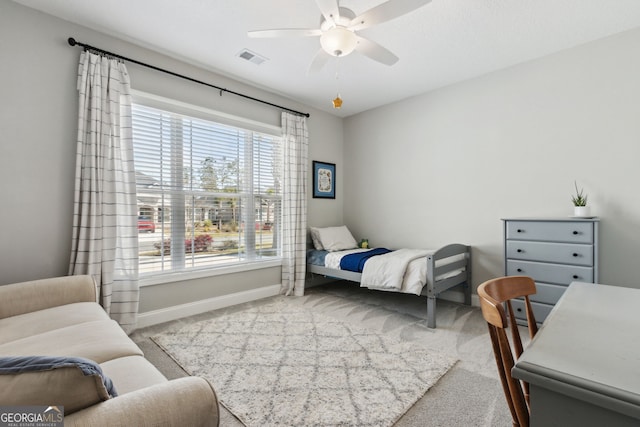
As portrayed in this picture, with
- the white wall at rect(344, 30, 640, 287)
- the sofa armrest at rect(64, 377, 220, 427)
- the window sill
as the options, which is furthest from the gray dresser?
the sofa armrest at rect(64, 377, 220, 427)

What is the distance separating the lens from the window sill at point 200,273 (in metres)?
2.86

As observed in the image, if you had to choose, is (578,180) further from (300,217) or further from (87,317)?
(87,317)

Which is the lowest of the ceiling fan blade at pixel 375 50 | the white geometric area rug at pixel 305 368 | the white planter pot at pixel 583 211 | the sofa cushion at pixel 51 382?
the white geometric area rug at pixel 305 368

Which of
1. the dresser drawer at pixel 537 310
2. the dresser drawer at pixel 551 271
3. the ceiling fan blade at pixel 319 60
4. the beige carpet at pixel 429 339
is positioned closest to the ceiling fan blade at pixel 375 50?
the ceiling fan blade at pixel 319 60

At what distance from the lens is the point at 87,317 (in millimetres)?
1771

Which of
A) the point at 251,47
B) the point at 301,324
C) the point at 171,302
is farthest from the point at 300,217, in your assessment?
the point at 251,47

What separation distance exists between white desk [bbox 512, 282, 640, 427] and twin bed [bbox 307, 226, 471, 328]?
1962 mm

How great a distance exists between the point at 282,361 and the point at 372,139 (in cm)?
334

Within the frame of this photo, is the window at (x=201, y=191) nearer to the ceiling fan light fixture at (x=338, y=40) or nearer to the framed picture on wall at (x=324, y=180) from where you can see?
the framed picture on wall at (x=324, y=180)

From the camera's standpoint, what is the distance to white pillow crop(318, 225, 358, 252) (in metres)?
4.07

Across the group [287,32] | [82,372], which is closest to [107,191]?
[287,32]

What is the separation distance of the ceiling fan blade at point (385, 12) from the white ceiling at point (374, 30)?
0.45 metres

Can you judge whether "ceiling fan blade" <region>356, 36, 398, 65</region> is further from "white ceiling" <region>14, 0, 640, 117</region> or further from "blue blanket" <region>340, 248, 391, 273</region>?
"blue blanket" <region>340, 248, 391, 273</region>

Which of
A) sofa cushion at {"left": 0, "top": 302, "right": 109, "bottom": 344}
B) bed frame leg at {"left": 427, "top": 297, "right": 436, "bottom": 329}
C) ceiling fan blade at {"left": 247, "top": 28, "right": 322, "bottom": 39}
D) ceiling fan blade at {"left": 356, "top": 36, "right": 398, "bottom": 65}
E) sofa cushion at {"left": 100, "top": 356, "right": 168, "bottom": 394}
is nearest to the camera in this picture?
→ sofa cushion at {"left": 100, "top": 356, "right": 168, "bottom": 394}
